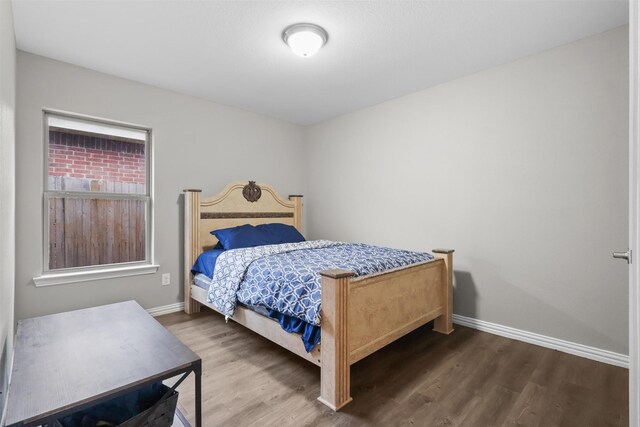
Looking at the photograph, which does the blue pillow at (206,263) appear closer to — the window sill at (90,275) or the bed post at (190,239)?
the bed post at (190,239)

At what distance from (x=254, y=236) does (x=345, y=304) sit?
179cm

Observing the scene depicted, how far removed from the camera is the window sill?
103 inches

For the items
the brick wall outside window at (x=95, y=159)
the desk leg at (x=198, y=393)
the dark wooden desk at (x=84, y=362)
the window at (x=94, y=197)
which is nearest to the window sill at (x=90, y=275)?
the window at (x=94, y=197)

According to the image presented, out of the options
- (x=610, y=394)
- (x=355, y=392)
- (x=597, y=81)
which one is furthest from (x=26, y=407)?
(x=597, y=81)

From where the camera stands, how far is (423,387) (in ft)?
6.40

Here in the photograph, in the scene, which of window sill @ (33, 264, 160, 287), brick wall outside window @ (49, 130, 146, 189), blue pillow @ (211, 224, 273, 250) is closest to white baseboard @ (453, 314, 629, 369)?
blue pillow @ (211, 224, 273, 250)

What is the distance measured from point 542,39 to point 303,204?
127 inches

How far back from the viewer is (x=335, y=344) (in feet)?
5.72

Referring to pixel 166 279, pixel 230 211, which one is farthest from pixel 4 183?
pixel 230 211

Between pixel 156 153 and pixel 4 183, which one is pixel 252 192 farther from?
pixel 4 183

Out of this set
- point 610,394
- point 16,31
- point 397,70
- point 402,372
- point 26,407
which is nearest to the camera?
point 26,407

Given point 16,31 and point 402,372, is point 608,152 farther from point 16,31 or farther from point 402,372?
point 16,31

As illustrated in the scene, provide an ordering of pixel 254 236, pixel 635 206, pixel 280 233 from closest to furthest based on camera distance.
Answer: pixel 635 206 → pixel 254 236 → pixel 280 233

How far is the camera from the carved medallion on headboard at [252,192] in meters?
3.83
